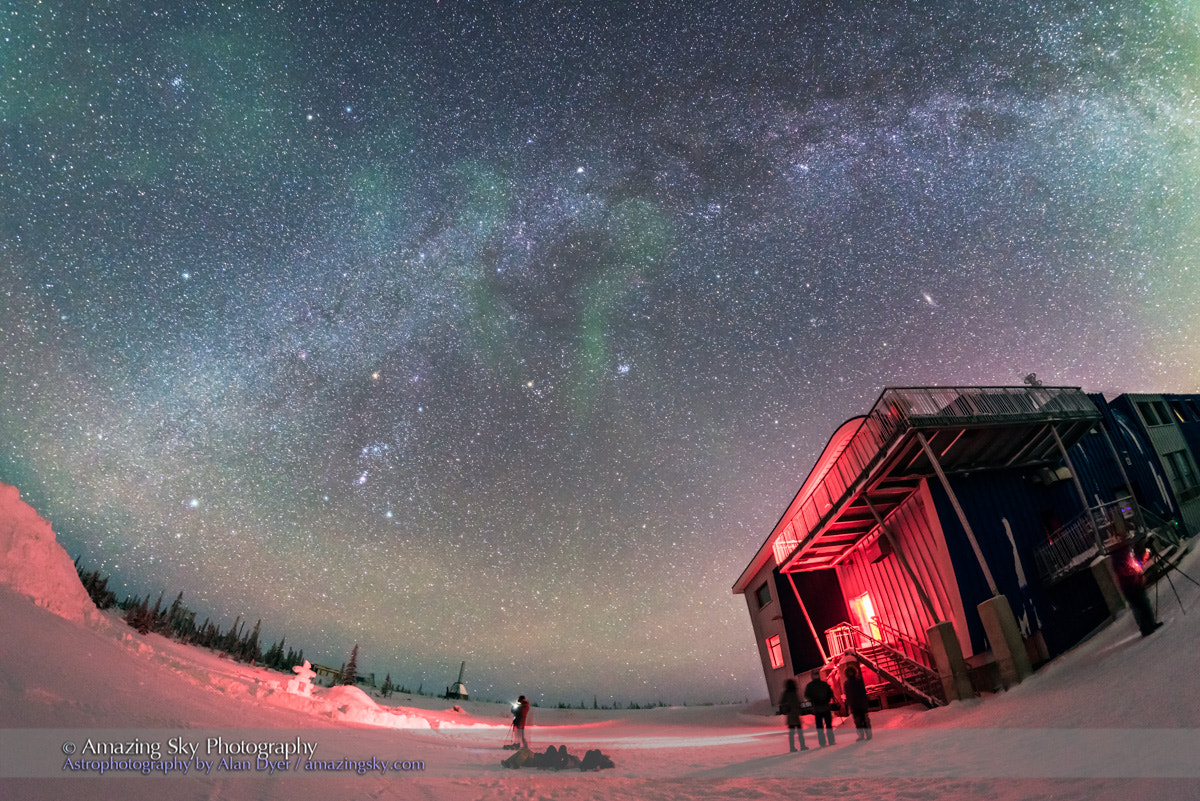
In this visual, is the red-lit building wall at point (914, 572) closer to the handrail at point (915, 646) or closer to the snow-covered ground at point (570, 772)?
the handrail at point (915, 646)

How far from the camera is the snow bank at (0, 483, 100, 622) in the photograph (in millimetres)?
8328

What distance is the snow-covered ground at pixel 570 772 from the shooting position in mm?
4180

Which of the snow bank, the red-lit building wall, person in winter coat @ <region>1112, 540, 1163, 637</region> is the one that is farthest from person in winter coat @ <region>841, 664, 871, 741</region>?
the snow bank

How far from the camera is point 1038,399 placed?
49.7 ft

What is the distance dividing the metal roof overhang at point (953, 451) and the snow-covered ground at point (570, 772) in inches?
197

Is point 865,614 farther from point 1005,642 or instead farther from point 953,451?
point 953,451

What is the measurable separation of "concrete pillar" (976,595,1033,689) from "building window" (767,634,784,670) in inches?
471

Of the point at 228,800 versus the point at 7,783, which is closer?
the point at 7,783

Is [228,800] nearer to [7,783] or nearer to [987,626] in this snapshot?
[7,783]

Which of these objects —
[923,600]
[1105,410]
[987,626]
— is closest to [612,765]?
[987,626]

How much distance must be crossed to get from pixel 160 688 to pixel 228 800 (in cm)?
391

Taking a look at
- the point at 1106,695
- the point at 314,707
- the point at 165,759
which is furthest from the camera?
the point at 314,707

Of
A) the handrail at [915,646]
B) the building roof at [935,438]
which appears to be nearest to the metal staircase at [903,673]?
the handrail at [915,646]

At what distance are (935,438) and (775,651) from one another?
14.6 meters
